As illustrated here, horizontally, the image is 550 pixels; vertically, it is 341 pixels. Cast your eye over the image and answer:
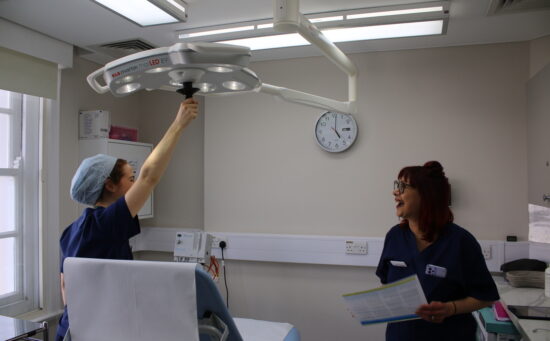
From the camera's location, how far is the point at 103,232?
1381 millimetres

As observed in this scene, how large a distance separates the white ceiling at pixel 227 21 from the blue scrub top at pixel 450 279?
1.29 meters

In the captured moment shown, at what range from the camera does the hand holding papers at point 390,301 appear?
4.76 feet

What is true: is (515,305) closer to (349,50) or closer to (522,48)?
(522,48)

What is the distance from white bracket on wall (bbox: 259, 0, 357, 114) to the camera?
129cm

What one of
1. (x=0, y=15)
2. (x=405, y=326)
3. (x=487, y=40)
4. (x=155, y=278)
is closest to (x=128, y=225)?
(x=155, y=278)

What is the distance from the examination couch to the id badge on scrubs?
2.94 feet

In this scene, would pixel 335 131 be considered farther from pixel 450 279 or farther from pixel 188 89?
pixel 188 89

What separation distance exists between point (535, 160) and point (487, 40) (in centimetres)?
83

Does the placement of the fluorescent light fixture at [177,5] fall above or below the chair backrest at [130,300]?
above

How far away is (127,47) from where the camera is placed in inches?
112

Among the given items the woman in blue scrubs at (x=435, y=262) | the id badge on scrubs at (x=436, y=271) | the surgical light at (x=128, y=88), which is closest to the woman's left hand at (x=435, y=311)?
the woman in blue scrubs at (x=435, y=262)

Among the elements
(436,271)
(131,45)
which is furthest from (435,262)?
(131,45)

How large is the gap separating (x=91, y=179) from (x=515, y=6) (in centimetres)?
219

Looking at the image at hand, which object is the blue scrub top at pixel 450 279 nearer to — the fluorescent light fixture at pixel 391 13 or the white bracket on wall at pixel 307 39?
the white bracket on wall at pixel 307 39
